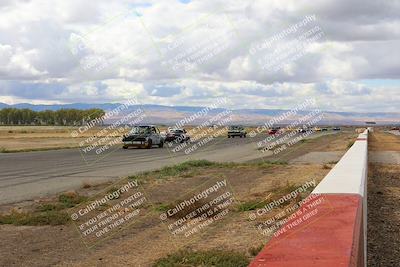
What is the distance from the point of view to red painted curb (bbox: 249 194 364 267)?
8.80ft

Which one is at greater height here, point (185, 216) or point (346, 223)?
point (185, 216)

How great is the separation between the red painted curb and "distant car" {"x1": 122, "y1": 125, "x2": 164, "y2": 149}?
34850 millimetres

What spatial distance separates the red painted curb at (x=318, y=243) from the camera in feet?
8.80

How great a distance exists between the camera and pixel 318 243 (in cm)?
308

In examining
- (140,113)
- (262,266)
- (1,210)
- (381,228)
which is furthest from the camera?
(140,113)

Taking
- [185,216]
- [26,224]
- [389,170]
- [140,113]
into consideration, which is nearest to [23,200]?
[26,224]

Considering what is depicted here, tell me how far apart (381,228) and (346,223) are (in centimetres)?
526

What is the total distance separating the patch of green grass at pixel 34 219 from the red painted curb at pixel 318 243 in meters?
5.86

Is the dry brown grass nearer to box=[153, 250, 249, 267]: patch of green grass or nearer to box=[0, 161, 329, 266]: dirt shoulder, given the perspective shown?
box=[0, 161, 329, 266]: dirt shoulder

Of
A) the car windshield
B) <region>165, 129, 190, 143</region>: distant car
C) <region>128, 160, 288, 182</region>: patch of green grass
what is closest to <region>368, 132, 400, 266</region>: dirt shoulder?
<region>128, 160, 288, 182</region>: patch of green grass

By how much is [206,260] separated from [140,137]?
33.1 metres

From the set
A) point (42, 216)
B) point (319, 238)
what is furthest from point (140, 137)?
point (319, 238)

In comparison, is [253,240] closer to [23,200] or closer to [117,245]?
[117,245]

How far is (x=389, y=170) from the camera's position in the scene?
66.2 ft
